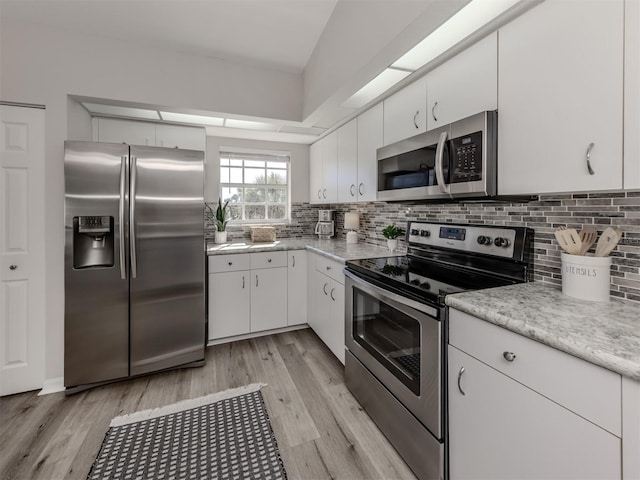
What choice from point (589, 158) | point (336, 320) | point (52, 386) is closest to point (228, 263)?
point (336, 320)

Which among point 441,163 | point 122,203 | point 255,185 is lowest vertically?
point 122,203

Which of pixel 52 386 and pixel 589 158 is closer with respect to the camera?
pixel 589 158

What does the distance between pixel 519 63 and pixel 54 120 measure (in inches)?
114

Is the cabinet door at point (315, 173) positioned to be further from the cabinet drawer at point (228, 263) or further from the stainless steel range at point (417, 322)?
the stainless steel range at point (417, 322)

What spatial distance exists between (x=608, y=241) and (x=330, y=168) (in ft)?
8.01

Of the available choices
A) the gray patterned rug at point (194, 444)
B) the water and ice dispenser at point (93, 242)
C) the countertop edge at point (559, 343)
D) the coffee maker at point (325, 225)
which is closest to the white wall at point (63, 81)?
the water and ice dispenser at point (93, 242)

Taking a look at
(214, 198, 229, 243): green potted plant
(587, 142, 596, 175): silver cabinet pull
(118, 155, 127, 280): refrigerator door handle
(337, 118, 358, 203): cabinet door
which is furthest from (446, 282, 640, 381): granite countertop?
(214, 198, 229, 243): green potted plant

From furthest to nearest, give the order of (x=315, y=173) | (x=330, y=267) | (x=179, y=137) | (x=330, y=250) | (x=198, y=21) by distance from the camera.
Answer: (x=315, y=173)
(x=179, y=137)
(x=330, y=250)
(x=330, y=267)
(x=198, y=21)

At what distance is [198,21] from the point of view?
2.09 m

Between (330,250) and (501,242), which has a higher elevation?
(501,242)

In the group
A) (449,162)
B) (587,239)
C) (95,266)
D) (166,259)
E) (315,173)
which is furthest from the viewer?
(315,173)

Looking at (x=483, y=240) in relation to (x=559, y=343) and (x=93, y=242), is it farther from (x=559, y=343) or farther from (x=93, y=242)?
(x=93, y=242)

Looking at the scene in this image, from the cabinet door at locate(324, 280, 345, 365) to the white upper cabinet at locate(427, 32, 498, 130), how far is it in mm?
1365

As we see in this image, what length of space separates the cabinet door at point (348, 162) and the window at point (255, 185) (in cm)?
112
